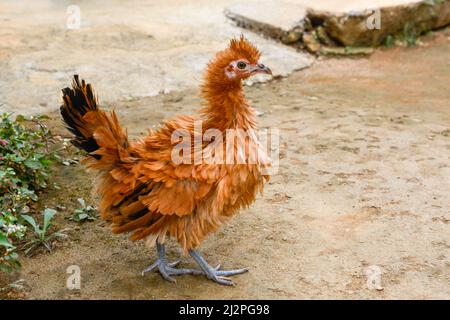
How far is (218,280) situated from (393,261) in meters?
1.23

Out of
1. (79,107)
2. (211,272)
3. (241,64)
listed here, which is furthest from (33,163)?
(241,64)

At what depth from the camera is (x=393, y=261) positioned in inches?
155

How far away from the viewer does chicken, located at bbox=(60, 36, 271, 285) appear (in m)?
3.52

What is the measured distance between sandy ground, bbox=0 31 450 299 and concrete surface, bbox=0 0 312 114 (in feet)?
1.87

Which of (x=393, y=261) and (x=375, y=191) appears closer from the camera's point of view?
(x=393, y=261)

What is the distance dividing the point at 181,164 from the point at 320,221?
1.48 meters

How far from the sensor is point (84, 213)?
456cm

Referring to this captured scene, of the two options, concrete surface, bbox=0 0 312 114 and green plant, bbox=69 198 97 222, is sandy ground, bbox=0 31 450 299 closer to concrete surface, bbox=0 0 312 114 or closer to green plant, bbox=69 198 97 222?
green plant, bbox=69 198 97 222

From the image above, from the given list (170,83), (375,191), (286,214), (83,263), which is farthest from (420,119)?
(83,263)

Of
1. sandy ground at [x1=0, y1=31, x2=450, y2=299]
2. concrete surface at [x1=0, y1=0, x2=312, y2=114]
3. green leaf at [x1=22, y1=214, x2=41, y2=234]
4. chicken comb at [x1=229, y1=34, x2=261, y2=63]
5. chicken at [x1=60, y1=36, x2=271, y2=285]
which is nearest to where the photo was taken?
chicken at [x1=60, y1=36, x2=271, y2=285]

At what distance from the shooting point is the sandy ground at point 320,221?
3.73m

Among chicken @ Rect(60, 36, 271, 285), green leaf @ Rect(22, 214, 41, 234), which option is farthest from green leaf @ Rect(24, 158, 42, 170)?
chicken @ Rect(60, 36, 271, 285)

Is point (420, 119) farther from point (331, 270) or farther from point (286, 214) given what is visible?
point (331, 270)

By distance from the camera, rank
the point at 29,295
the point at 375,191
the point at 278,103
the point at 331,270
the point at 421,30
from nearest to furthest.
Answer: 1. the point at 29,295
2. the point at 331,270
3. the point at 375,191
4. the point at 278,103
5. the point at 421,30
